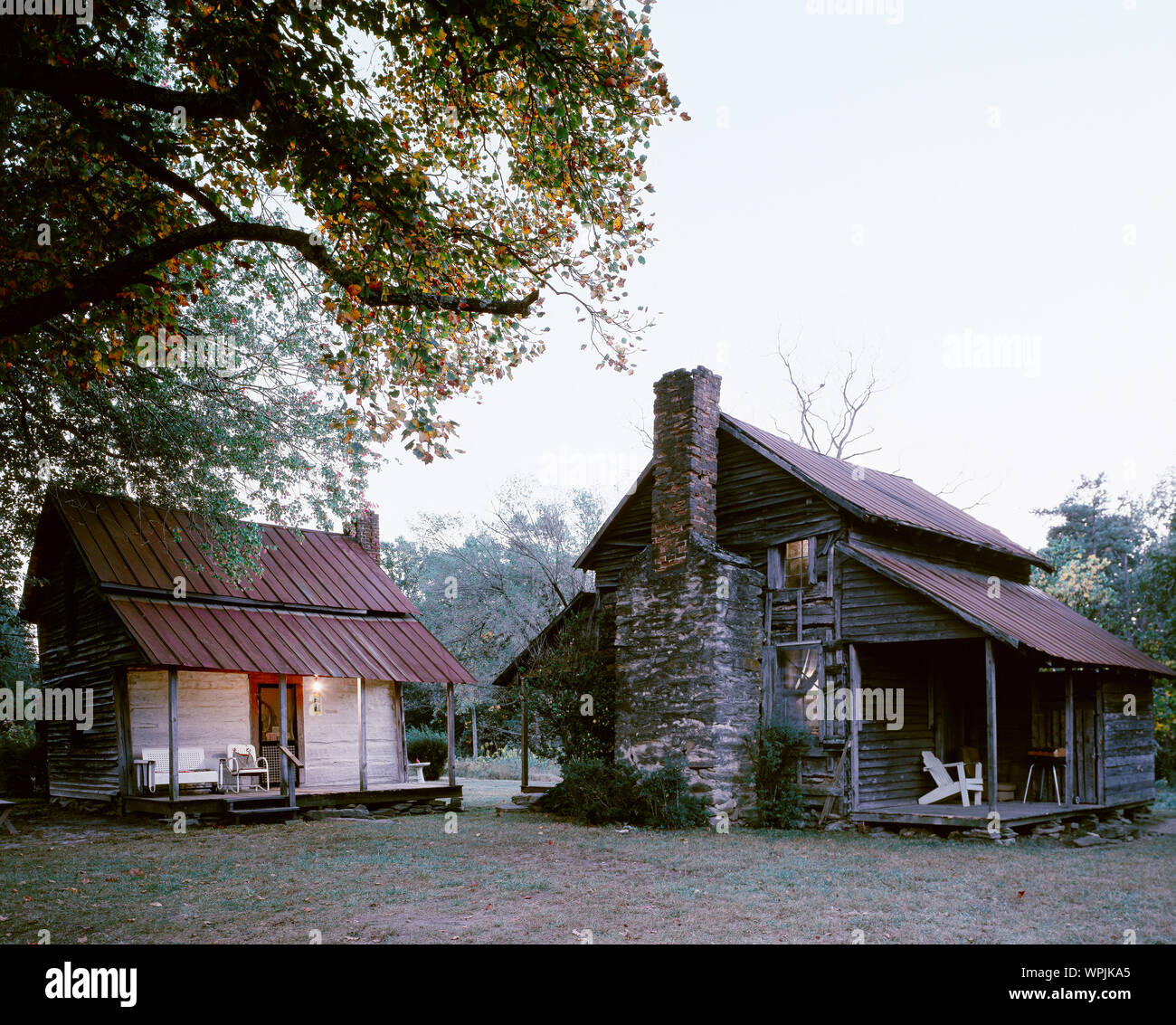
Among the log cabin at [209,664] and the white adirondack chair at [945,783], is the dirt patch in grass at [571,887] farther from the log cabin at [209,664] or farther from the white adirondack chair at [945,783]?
the log cabin at [209,664]

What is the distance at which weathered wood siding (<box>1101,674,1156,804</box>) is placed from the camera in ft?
59.6

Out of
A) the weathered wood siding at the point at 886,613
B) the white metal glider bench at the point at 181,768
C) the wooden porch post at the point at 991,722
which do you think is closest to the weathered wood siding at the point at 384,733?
the white metal glider bench at the point at 181,768

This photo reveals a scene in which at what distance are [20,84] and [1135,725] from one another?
71.8ft

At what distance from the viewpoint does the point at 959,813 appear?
14.2 meters

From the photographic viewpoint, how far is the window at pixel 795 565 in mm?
16734

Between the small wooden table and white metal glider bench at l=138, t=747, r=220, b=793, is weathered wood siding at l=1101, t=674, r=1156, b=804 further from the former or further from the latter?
white metal glider bench at l=138, t=747, r=220, b=793

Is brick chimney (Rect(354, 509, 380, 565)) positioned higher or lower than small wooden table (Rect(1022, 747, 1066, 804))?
higher

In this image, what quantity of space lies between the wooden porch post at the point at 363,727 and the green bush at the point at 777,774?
8.00 meters

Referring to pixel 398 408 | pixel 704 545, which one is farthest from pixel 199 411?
pixel 704 545

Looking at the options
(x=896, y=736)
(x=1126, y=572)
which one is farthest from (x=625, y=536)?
(x=1126, y=572)

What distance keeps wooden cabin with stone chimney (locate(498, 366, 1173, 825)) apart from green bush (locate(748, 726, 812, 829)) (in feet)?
0.78

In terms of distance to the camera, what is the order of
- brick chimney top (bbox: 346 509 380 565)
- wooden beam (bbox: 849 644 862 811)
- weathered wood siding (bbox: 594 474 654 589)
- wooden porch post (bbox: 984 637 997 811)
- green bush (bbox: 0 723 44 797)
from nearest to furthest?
wooden porch post (bbox: 984 637 997 811)
wooden beam (bbox: 849 644 862 811)
weathered wood siding (bbox: 594 474 654 589)
green bush (bbox: 0 723 44 797)
brick chimney top (bbox: 346 509 380 565)

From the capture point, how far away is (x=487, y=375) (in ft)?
35.8

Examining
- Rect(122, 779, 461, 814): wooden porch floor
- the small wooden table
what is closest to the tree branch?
Rect(122, 779, 461, 814): wooden porch floor
